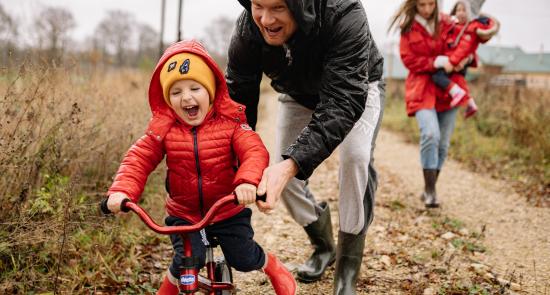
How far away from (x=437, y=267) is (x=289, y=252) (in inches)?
48.7

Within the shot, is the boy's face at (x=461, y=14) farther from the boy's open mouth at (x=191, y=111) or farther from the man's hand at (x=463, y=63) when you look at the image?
the boy's open mouth at (x=191, y=111)

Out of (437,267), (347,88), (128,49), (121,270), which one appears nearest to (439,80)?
(437,267)

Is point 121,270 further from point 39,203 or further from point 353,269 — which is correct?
point 353,269

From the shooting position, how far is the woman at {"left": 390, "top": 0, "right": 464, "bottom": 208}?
5.16 m

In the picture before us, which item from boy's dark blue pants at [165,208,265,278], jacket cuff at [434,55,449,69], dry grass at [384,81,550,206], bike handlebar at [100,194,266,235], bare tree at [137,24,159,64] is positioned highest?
jacket cuff at [434,55,449,69]

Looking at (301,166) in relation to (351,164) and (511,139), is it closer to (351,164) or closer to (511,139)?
(351,164)

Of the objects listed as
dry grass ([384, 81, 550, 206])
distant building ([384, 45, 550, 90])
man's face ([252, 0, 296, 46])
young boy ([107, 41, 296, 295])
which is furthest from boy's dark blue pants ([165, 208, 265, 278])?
distant building ([384, 45, 550, 90])

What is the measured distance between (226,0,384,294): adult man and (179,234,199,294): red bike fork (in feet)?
1.47

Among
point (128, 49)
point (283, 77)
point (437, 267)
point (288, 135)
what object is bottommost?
point (128, 49)

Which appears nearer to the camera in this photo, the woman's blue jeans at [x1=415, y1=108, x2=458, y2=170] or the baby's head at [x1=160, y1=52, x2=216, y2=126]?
the baby's head at [x1=160, y1=52, x2=216, y2=126]

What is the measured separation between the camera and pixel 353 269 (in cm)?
306

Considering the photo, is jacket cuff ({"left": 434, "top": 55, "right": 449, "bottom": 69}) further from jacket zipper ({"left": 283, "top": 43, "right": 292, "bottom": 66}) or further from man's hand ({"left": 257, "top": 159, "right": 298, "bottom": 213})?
man's hand ({"left": 257, "top": 159, "right": 298, "bottom": 213})

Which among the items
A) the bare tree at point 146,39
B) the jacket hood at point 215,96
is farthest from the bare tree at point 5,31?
the bare tree at point 146,39

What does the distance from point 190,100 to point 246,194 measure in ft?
2.09
